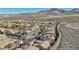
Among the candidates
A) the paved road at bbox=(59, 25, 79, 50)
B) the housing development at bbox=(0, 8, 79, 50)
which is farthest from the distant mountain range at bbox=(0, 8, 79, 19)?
the paved road at bbox=(59, 25, 79, 50)

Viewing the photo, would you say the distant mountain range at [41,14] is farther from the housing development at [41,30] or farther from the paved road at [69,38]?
the paved road at [69,38]

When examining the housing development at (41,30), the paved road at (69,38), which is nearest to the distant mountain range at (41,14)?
the housing development at (41,30)

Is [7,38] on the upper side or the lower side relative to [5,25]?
lower

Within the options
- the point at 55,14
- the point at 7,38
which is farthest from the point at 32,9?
the point at 7,38
